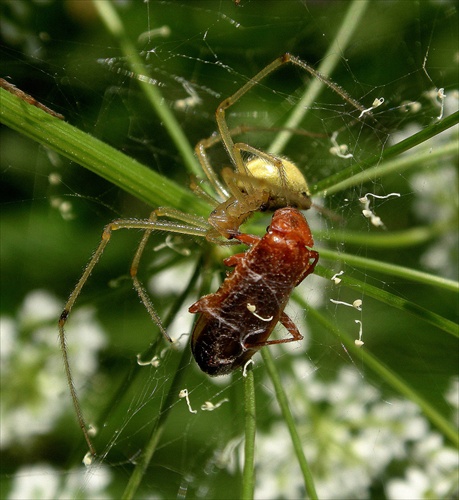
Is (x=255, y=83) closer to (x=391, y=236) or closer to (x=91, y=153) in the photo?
(x=91, y=153)

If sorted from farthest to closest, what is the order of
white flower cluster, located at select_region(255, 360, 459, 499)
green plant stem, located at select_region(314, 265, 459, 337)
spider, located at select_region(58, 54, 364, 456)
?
white flower cluster, located at select_region(255, 360, 459, 499) < spider, located at select_region(58, 54, 364, 456) < green plant stem, located at select_region(314, 265, 459, 337)

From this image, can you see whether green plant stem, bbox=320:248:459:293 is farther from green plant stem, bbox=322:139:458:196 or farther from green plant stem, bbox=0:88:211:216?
green plant stem, bbox=0:88:211:216

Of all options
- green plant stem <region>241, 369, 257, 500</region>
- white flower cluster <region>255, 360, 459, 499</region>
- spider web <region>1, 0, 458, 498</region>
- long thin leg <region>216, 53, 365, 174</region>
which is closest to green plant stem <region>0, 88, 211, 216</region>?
long thin leg <region>216, 53, 365, 174</region>

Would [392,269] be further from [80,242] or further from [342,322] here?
[80,242]

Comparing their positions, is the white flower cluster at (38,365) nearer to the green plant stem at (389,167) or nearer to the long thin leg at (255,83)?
the long thin leg at (255,83)

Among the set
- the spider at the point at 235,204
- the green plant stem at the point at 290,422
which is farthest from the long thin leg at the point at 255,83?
the green plant stem at the point at 290,422

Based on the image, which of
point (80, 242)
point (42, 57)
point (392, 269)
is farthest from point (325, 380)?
point (42, 57)

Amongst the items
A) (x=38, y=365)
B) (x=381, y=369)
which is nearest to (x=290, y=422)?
(x=381, y=369)
